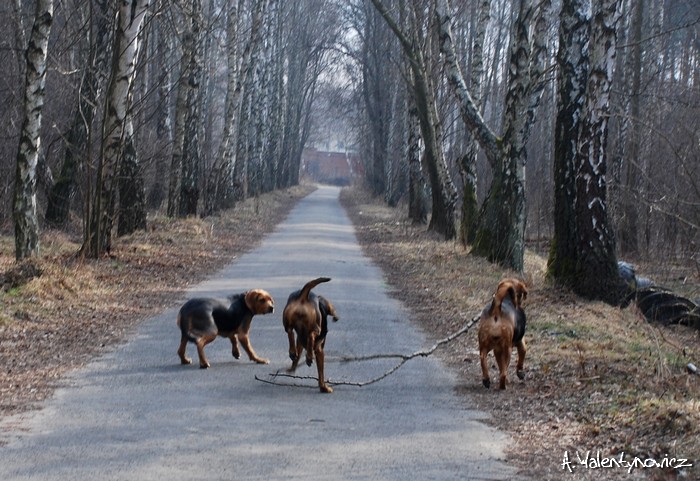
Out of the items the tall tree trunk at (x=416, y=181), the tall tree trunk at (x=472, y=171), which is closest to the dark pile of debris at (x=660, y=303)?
the tall tree trunk at (x=472, y=171)

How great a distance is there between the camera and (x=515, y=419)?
776 cm

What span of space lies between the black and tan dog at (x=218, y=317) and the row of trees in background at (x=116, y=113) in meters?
7.52

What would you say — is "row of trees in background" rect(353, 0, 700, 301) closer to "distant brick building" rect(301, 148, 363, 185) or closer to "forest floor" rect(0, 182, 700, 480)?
"forest floor" rect(0, 182, 700, 480)

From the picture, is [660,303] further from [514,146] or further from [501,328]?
[501,328]

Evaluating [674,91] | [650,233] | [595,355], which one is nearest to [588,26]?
[595,355]

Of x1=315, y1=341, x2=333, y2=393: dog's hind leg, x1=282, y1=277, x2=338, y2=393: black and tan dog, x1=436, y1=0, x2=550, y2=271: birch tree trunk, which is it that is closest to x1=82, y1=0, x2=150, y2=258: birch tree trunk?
x1=436, y1=0, x2=550, y2=271: birch tree trunk

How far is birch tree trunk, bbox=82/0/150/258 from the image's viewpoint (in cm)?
1744

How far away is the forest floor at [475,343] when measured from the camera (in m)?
6.95

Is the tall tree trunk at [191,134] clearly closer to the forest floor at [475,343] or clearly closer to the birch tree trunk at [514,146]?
the forest floor at [475,343]

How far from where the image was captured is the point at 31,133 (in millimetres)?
15930

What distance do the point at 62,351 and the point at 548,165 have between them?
2895 cm

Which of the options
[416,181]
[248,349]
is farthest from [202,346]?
[416,181]

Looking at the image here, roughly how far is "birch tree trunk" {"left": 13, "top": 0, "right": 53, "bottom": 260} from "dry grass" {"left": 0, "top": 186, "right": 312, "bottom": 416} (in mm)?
510

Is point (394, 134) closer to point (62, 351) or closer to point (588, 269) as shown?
point (588, 269)
